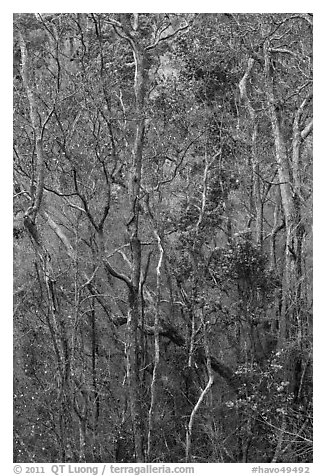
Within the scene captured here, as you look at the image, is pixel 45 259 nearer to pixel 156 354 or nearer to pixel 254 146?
pixel 156 354

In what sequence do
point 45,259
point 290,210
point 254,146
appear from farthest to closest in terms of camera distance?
point 254,146
point 290,210
point 45,259

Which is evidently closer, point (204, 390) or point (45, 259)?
point (45, 259)

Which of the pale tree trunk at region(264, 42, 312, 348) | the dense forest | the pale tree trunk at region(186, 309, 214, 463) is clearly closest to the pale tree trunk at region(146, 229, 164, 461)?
the dense forest

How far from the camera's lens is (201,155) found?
24.8 ft

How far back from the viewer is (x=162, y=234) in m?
7.48

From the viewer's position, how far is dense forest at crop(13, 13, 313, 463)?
287 inches

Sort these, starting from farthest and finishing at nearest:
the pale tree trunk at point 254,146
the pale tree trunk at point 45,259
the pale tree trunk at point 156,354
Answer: the pale tree trunk at point 254,146
the pale tree trunk at point 156,354
the pale tree trunk at point 45,259

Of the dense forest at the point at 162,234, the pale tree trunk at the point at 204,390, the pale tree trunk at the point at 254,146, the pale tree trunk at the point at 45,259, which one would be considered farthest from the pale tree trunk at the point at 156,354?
the pale tree trunk at the point at 254,146

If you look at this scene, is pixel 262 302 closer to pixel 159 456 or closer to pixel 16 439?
pixel 159 456

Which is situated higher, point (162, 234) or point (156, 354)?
point (162, 234)

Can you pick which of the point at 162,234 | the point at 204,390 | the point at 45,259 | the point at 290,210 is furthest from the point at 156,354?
the point at 290,210

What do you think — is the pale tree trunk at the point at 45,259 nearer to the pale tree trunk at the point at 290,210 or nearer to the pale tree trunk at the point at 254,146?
the pale tree trunk at the point at 254,146

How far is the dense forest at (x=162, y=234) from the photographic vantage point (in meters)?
7.29

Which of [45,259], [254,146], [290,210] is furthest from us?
[254,146]
